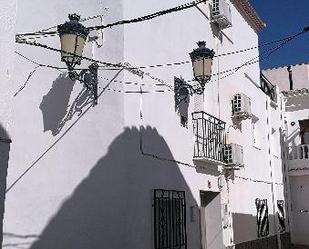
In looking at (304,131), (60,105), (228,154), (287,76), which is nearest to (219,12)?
(228,154)

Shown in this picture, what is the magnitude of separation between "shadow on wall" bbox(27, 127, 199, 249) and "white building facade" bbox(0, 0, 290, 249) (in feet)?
0.06

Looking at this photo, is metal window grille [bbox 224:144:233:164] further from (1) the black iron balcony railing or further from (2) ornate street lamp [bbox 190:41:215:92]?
(2) ornate street lamp [bbox 190:41:215:92]

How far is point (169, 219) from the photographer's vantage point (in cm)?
850

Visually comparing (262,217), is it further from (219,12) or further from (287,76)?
(287,76)

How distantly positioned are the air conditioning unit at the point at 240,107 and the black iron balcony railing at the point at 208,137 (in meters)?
1.37

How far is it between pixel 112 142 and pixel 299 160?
1221cm

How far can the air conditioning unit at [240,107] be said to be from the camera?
12.5 metres

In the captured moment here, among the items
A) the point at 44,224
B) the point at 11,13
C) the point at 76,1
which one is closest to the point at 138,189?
the point at 44,224

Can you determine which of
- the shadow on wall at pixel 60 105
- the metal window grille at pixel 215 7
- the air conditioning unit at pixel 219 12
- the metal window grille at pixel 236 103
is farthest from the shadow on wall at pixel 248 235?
the shadow on wall at pixel 60 105

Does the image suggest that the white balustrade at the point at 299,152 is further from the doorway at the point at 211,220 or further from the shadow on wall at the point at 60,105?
the shadow on wall at the point at 60,105

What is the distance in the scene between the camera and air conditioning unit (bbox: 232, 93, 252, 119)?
12.5 meters

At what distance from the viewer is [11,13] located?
4289 millimetres

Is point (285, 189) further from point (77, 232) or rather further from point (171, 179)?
point (77, 232)

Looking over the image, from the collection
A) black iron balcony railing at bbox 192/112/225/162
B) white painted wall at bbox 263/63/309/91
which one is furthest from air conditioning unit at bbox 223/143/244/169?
white painted wall at bbox 263/63/309/91
